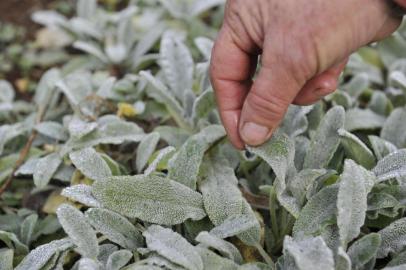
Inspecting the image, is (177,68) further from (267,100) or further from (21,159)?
(267,100)

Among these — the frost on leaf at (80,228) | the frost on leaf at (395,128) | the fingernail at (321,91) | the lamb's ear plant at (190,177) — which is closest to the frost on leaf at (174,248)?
the lamb's ear plant at (190,177)

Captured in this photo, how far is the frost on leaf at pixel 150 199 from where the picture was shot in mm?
1432

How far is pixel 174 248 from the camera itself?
1.30 m

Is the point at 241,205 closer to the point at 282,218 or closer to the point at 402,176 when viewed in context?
the point at 282,218

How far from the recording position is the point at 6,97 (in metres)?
2.25

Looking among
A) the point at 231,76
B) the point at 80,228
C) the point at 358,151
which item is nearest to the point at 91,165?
the point at 80,228

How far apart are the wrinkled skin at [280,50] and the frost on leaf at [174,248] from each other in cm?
27

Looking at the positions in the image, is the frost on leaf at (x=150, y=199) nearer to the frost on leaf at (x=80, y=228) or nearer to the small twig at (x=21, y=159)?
the frost on leaf at (x=80, y=228)

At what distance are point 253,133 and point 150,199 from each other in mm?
357

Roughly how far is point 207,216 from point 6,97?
115 centimetres

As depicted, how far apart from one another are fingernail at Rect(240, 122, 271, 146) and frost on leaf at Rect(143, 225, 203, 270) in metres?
0.28

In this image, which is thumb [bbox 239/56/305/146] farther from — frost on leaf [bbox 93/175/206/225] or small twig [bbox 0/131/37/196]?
small twig [bbox 0/131/37/196]

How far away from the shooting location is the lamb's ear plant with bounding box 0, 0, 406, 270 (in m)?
1.35

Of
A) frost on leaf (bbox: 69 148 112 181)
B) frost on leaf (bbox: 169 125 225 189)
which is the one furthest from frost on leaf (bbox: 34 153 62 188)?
frost on leaf (bbox: 169 125 225 189)
